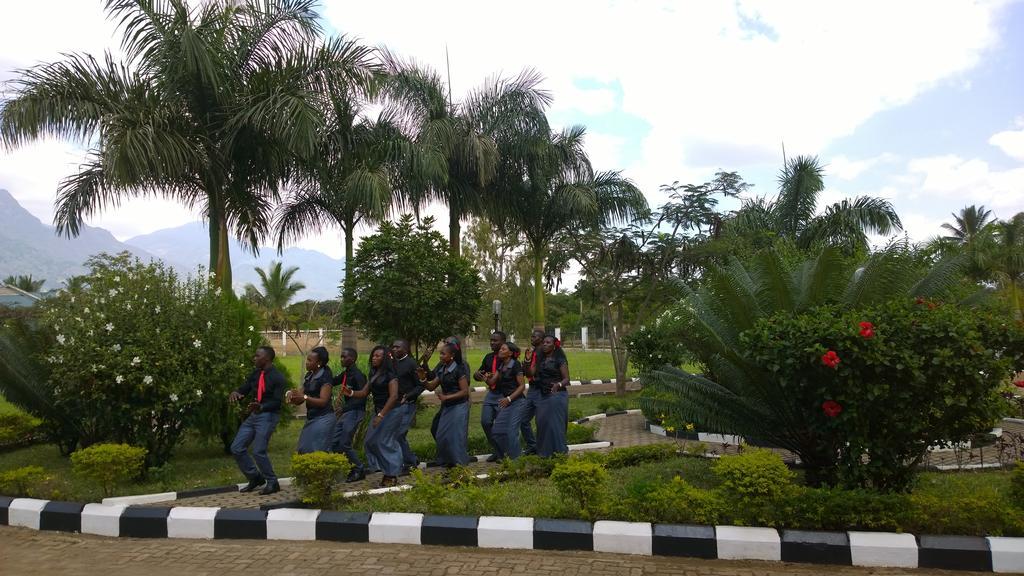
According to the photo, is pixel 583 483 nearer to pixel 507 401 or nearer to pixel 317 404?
pixel 507 401

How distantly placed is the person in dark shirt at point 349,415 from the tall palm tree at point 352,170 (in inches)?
179

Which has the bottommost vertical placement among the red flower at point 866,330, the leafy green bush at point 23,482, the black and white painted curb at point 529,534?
the black and white painted curb at point 529,534

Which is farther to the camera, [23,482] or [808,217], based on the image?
[808,217]

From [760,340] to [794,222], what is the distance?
505 inches

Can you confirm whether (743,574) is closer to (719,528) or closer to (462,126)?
(719,528)

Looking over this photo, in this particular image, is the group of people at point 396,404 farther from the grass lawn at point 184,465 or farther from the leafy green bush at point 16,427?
the leafy green bush at point 16,427

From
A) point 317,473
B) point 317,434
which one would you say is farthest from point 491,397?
point 317,473

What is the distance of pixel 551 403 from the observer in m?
8.03

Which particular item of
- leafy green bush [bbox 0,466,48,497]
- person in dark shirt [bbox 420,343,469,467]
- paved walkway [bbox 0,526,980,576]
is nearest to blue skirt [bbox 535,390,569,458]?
person in dark shirt [bbox 420,343,469,467]

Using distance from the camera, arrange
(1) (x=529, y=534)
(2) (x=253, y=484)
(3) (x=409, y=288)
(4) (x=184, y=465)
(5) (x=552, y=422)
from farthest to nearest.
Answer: (3) (x=409, y=288) → (4) (x=184, y=465) → (5) (x=552, y=422) → (2) (x=253, y=484) → (1) (x=529, y=534)

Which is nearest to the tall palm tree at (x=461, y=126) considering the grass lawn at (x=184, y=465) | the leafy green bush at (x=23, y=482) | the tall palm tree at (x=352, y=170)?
the tall palm tree at (x=352, y=170)

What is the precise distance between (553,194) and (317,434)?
1085 cm

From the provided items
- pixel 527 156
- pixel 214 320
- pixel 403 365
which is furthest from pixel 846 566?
pixel 527 156

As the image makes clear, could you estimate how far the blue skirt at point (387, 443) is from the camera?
705 centimetres
